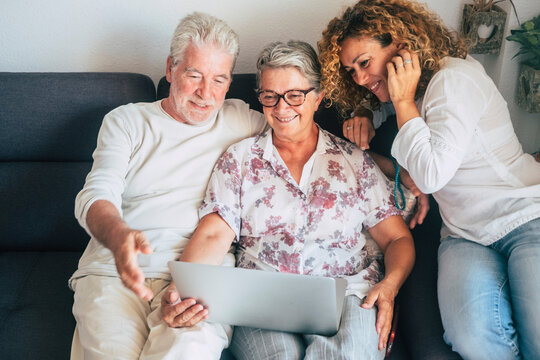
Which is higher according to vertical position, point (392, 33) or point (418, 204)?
point (392, 33)

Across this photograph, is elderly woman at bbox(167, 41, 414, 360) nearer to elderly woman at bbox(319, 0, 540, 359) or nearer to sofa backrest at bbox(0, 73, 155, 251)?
elderly woman at bbox(319, 0, 540, 359)

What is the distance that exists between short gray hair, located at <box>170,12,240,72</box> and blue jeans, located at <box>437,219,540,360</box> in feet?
3.37

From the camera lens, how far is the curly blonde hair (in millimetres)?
1560

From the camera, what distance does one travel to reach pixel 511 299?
4.83 feet

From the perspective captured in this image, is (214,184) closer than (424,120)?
No

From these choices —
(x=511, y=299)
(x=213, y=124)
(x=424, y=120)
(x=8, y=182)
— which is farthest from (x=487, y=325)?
(x=8, y=182)

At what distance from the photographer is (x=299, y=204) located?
1661 mm

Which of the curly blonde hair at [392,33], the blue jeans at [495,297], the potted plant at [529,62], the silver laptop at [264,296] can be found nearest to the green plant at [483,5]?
the potted plant at [529,62]

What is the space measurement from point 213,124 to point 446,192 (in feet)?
2.75

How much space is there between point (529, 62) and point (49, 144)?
1.86 m

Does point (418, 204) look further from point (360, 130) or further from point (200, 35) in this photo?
point (200, 35)

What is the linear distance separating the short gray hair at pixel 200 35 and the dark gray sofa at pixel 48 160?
251mm

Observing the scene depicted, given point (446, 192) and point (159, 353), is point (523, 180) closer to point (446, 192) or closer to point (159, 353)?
point (446, 192)

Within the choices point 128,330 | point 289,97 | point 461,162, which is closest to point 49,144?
point 128,330
